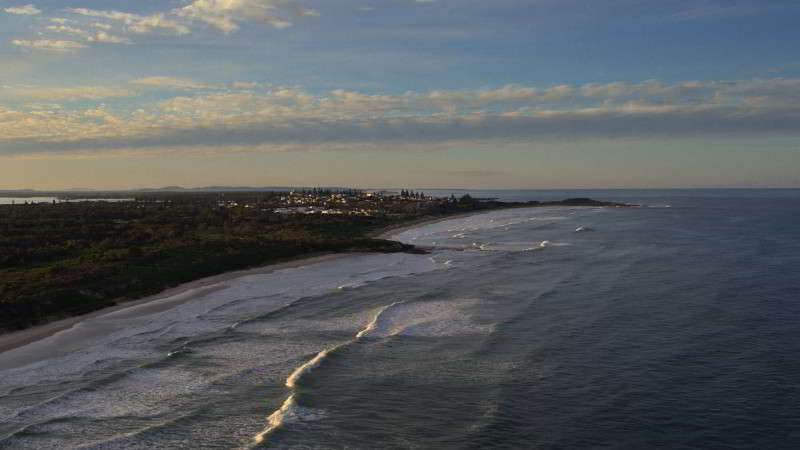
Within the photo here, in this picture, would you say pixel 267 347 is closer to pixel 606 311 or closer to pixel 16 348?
pixel 16 348

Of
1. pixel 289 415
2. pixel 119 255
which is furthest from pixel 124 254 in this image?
pixel 289 415

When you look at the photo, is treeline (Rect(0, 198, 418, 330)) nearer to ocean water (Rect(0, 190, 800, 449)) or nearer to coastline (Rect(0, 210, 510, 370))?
coastline (Rect(0, 210, 510, 370))

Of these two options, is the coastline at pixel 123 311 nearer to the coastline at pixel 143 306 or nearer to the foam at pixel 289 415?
the coastline at pixel 143 306

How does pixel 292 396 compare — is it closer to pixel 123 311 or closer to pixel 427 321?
pixel 427 321

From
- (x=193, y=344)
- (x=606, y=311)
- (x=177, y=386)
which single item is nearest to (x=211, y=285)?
(x=193, y=344)

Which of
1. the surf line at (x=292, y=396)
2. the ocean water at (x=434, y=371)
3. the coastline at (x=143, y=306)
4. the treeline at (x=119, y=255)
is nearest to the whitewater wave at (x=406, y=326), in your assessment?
the surf line at (x=292, y=396)
